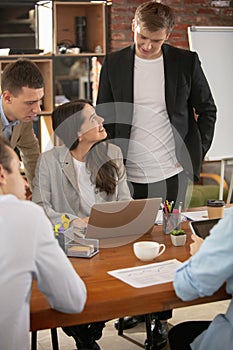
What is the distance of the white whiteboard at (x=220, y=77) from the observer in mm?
5551

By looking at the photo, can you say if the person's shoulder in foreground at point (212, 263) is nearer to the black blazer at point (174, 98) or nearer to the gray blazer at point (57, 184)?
the gray blazer at point (57, 184)

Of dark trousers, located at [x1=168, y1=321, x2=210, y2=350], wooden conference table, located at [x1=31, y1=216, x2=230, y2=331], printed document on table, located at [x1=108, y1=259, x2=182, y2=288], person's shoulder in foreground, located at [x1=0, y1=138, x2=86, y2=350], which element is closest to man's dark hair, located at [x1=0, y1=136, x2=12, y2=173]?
person's shoulder in foreground, located at [x1=0, y1=138, x2=86, y2=350]

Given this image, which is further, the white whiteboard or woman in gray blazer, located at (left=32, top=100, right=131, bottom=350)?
the white whiteboard

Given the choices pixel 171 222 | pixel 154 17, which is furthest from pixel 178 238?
pixel 154 17

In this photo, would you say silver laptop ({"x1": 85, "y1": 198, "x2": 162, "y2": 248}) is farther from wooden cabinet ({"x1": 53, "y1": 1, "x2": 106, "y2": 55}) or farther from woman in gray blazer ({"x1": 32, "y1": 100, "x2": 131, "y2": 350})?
wooden cabinet ({"x1": 53, "y1": 1, "x2": 106, "y2": 55})

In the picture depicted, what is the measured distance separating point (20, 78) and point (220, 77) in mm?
3004

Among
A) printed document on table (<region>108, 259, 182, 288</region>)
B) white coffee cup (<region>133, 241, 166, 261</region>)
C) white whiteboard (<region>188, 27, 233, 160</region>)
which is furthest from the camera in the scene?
white whiteboard (<region>188, 27, 233, 160</region>)

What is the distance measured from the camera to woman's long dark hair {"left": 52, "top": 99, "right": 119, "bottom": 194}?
301 cm

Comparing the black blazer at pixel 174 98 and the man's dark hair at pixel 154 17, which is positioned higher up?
the man's dark hair at pixel 154 17

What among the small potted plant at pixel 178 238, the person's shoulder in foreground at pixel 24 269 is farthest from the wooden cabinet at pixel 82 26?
the person's shoulder in foreground at pixel 24 269

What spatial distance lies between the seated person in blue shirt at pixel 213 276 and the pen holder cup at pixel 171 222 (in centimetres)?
73

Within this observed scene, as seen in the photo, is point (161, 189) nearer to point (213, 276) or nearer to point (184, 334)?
point (184, 334)

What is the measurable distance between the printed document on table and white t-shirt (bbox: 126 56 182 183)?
1.05m

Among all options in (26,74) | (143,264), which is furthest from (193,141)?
(143,264)
